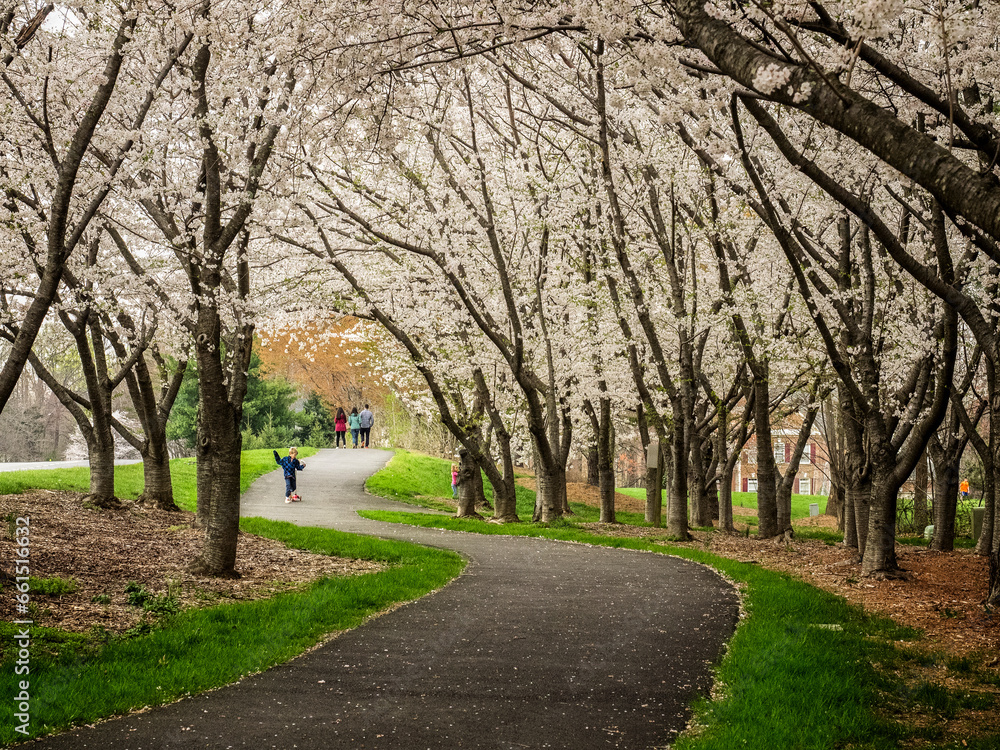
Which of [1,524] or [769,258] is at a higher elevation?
[769,258]

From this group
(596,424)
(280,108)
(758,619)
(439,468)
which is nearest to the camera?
(758,619)

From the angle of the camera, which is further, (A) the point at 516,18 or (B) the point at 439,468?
(B) the point at 439,468

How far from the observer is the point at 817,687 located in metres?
5.60

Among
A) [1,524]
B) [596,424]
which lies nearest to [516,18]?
[1,524]

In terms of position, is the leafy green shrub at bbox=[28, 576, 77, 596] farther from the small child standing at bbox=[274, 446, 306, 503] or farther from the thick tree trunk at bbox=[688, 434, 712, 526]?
the thick tree trunk at bbox=[688, 434, 712, 526]

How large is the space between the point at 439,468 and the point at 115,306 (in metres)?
22.0

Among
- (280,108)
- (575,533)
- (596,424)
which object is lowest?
(575,533)

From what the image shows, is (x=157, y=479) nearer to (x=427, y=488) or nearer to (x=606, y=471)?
(x=606, y=471)

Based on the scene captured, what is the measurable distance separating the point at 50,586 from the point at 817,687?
6673 mm

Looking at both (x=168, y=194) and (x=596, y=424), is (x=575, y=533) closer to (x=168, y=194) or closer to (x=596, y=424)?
(x=596, y=424)

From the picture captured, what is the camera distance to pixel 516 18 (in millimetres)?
6141

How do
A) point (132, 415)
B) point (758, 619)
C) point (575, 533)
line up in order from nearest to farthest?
1. point (758, 619)
2. point (575, 533)
3. point (132, 415)

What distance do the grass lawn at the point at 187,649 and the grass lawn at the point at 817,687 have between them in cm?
338

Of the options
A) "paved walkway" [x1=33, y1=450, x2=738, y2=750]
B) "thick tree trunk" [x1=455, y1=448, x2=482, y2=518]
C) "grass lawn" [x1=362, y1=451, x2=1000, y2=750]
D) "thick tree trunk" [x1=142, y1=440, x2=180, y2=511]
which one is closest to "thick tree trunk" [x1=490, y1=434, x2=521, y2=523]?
"thick tree trunk" [x1=455, y1=448, x2=482, y2=518]
